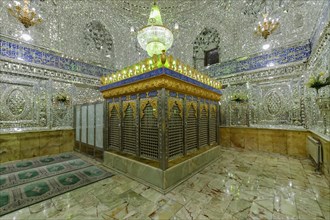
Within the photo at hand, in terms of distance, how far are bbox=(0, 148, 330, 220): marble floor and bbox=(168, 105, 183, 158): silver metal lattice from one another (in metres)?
0.64

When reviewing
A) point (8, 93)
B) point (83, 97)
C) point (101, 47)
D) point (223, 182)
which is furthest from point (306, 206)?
point (101, 47)

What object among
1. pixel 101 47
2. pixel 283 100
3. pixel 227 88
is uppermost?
pixel 101 47

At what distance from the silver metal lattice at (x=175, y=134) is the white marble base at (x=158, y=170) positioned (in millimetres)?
267

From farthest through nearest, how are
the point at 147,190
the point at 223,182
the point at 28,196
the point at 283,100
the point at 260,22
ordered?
the point at 260,22
the point at 283,100
the point at 223,182
the point at 147,190
the point at 28,196

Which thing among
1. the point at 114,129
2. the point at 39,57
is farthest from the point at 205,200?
the point at 39,57

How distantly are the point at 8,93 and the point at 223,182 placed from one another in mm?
6576

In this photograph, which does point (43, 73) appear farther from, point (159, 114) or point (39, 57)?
point (159, 114)

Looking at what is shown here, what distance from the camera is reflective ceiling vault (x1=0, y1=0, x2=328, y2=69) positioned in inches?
202

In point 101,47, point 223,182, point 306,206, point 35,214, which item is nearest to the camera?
point 35,214

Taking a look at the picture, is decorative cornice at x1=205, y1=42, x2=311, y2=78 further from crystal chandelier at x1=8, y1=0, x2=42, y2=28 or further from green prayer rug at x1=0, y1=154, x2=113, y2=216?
crystal chandelier at x1=8, y1=0, x2=42, y2=28

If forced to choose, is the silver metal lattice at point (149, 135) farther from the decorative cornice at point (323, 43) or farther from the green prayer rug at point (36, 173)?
the decorative cornice at point (323, 43)

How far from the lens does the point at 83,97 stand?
6273mm

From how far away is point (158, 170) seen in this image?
2.60 meters

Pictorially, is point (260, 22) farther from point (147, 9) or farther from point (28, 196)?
point (28, 196)
